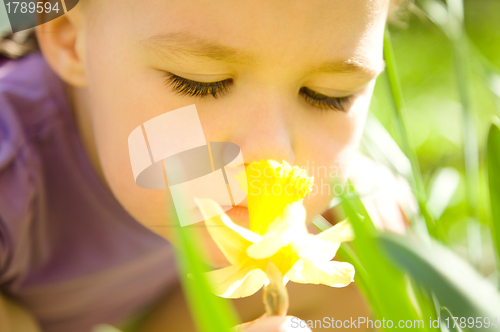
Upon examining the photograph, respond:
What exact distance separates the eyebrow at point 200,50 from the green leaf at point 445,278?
0.70 ft

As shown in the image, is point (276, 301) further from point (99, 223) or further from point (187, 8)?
point (99, 223)

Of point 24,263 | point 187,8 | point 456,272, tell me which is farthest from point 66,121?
point 456,272

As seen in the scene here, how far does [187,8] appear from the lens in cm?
32

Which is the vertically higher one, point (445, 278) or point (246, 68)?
point (246, 68)

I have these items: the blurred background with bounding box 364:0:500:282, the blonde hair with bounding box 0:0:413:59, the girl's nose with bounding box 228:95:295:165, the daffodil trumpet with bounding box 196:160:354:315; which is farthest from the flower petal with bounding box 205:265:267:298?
the blurred background with bounding box 364:0:500:282

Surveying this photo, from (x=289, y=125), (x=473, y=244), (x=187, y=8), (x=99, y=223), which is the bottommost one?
(x=473, y=244)

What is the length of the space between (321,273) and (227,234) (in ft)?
0.19

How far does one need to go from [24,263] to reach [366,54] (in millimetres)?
552

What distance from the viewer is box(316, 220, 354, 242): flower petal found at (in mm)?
204

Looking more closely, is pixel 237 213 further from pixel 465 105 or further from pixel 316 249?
pixel 465 105

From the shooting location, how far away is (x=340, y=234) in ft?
0.67

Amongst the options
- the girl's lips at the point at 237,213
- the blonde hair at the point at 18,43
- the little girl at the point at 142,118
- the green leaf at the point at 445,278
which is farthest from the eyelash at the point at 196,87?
the blonde hair at the point at 18,43

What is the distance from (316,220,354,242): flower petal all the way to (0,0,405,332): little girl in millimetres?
49

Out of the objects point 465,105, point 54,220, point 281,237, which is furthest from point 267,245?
point 54,220
